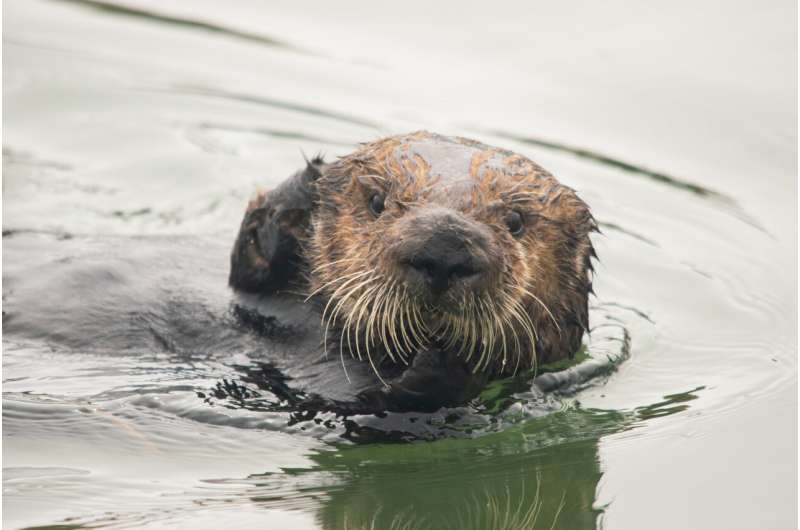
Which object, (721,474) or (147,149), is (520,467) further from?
(147,149)

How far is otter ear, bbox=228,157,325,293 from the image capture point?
5.28 m

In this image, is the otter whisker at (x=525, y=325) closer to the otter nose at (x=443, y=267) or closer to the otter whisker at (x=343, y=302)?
the otter nose at (x=443, y=267)

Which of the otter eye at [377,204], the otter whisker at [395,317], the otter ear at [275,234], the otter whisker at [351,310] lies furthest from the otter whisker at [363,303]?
the otter ear at [275,234]

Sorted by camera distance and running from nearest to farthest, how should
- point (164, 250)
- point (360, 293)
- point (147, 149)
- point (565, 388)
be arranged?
point (360, 293)
point (565, 388)
point (164, 250)
point (147, 149)

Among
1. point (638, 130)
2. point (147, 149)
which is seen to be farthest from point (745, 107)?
point (147, 149)

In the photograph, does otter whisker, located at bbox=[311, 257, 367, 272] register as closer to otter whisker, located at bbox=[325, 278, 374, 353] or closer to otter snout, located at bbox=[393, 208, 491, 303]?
otter whisker, located at bbox=[325, 278, 374, 353]

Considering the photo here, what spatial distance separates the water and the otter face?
0.40 metres

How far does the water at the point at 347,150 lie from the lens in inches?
178

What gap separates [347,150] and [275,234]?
3.47 m

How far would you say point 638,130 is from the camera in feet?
28.8

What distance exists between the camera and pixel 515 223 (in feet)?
15.7

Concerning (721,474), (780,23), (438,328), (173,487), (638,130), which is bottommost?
(173,487)

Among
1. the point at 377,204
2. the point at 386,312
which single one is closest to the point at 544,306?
the point at 386,312

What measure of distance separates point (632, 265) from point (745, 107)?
2.20 metres
